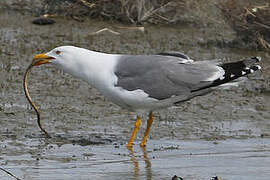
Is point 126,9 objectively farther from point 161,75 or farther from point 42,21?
point 161,75

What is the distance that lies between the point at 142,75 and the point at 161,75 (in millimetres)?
192

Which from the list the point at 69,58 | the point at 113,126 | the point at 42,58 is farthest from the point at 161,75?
the point at 42,58

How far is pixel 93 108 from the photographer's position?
8570 mm

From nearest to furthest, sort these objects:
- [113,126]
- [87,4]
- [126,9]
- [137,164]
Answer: [137,164], [113,126], [126,9], [87,4]

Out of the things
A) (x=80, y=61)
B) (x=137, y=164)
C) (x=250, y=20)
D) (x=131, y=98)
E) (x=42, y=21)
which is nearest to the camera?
(x=137, y=164)

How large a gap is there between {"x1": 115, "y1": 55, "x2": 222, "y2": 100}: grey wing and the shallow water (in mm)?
605

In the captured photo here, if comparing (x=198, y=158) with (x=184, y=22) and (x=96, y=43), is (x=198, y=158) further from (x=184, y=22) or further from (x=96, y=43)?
(x=184, y=22)

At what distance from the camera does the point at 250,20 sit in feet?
37.1

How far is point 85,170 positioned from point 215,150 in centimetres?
163

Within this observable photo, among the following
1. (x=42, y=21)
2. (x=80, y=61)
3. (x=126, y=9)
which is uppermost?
(x=126, y=9)

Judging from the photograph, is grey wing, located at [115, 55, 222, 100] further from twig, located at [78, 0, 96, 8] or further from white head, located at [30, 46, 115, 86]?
twig, located at [78, 0, 96, 8]

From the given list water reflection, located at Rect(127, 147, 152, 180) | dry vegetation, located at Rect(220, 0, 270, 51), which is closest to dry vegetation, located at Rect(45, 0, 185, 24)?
dry vegetation, located at Rect(220, 0, 270, 51)

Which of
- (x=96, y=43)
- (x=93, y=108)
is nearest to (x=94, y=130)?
(x=93, y=108)

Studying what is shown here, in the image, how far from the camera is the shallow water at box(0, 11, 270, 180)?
630 cm
